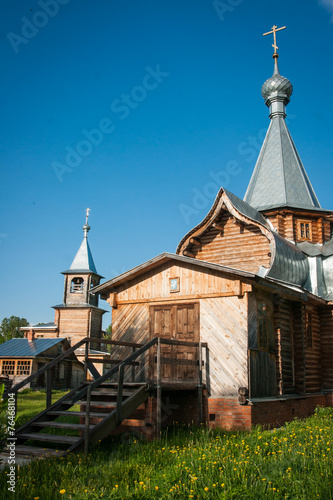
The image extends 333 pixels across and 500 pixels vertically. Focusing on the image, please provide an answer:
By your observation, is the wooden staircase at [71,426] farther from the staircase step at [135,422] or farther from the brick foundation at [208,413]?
the brick foundation at [208,413]

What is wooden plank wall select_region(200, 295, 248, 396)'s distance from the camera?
11.6 m

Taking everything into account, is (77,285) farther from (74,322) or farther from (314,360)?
(314,360)

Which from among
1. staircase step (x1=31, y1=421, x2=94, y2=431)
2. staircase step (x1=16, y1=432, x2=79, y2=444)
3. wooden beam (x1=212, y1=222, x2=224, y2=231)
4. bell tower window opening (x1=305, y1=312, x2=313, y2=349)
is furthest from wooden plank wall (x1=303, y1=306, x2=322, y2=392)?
staircase step (x1=16, y1=432, x2=79, y2=444)

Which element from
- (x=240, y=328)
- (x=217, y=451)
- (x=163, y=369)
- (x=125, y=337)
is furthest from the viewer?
(x=125, y=337)

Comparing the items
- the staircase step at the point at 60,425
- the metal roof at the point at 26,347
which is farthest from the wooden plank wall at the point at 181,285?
the metal roof at the point at 26,347

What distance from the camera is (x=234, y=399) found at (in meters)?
11.3

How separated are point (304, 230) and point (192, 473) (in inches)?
599

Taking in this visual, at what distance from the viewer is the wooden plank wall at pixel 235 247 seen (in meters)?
17.0

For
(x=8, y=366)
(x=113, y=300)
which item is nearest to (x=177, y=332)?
(x=113, y=300)

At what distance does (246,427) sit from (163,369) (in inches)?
109

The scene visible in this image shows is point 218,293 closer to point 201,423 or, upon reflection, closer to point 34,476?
point 201,423

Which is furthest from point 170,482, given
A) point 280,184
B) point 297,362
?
point 280,184

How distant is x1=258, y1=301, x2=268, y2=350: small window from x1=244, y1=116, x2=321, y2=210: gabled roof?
8242 mm

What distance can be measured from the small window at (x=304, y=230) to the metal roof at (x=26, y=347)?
2124 cm
